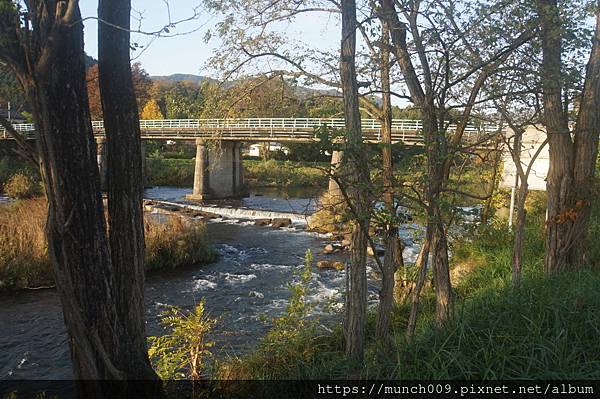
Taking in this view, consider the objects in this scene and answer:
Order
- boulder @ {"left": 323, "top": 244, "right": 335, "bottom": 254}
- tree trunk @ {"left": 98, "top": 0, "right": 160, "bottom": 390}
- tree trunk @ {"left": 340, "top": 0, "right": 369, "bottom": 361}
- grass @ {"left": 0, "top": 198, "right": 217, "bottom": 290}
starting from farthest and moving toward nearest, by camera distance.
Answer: boulder @ {"left": 323, "top": 244, "right": 335, "bottom": 254} → grass @ {"left": 0, "top": 198, "right": 217, "bottom": 290} → tree trunk @ {"left": 340, "top": 0, "right": 369, "bottom": 361} → tree trunk @ {"left": 98, "top": 0, "right": 160, "bottom": 390}

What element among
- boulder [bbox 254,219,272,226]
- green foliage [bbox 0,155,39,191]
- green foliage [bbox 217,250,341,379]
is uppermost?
green foliage [bbox 217,250,341,379]

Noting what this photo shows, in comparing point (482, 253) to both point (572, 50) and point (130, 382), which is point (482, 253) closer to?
point (572, 50)

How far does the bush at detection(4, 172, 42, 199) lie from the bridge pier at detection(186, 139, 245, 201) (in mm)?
9016

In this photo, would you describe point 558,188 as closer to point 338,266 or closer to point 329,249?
point 338,266

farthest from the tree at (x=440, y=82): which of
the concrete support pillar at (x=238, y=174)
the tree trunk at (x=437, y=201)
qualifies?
the concrete support pillar at (x=238, y=174)

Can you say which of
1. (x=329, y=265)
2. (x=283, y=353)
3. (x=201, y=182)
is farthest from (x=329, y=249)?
(x=201, y=182)

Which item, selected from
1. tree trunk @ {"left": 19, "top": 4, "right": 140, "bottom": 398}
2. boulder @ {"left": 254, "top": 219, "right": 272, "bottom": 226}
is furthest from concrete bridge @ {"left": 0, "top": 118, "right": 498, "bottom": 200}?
tree trunk @ {"left": 19, "top": 4, "right": 140, "bottom": 398}

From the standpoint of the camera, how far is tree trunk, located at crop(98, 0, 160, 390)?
4.14 m

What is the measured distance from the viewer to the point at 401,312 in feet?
26.2

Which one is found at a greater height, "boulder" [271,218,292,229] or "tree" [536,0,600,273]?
"tree" [536,0,600,273]

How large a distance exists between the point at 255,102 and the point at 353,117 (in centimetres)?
281

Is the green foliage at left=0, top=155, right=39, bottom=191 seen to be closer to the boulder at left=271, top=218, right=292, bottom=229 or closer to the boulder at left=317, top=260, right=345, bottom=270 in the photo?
the boulder at left=271, top=218, right=292, bottom=229

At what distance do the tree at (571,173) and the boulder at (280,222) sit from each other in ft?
49.7

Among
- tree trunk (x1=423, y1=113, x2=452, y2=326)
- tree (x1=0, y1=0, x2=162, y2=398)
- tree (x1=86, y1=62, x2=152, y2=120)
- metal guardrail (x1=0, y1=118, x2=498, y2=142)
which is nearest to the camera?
tree (x1=0, y1=0, x2=162, y2=398)
